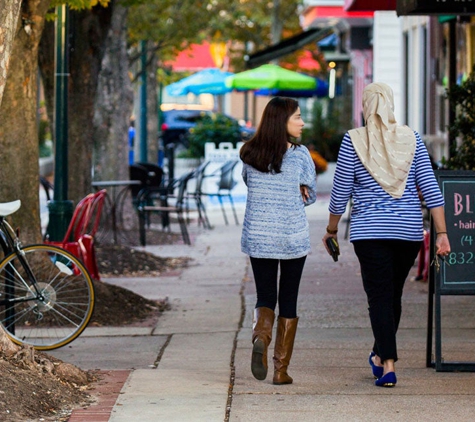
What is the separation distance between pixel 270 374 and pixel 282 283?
57 cm

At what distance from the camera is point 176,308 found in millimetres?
9414

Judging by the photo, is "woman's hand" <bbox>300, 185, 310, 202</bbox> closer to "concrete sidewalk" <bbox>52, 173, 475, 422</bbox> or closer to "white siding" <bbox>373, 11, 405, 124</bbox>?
"concrete sidewalk" <bbox>52, 173, 475, 422</bbox>

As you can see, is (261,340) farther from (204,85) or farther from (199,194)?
(204,85)

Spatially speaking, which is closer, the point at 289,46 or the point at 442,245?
the point at 442,245

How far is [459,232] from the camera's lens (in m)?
6.65

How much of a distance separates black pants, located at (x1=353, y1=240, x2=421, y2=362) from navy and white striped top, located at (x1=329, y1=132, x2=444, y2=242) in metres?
0.07

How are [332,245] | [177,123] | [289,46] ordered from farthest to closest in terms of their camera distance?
1. [177,123]
2. [289,46]
3. [332,245]

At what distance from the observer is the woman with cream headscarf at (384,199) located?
6137 millimetres

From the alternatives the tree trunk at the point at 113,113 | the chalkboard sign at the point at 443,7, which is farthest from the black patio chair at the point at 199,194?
the chalkboard sign at the point at 443,7

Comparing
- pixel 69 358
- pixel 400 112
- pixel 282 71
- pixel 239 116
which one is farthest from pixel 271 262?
pixel 239 116

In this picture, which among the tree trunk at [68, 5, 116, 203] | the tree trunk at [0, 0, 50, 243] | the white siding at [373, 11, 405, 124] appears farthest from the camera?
the white siding at [373, 11, 405, 124]

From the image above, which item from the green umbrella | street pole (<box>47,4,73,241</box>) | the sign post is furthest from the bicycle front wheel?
the green umbrella

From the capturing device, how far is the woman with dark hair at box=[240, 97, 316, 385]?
247 inches

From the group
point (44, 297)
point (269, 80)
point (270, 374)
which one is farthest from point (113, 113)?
point (270, 374)
